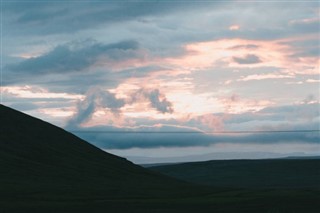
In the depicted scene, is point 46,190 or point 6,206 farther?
point 46,190

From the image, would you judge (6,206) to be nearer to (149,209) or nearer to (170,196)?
(149,209)

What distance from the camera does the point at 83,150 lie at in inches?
5556

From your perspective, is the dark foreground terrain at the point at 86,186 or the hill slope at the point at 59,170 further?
the hill slope at the point at 59,170

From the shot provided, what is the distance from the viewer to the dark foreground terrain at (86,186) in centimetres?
7019

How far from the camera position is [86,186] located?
97.1 m

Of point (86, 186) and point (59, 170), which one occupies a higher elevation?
point (59, 170)

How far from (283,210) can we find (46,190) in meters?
35.2

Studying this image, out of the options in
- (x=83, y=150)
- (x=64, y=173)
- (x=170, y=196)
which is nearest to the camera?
(x=170, y=196)

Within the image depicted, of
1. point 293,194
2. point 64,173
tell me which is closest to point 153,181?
point 64,173

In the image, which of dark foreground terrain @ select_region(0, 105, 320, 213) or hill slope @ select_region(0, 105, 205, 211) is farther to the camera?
hill slope @ select_region(0, 105, 205, 211)

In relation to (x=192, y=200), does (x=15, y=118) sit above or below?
above

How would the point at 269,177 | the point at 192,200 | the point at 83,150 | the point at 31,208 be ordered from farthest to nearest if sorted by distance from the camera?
the point at 269,177 < the point at 83,150 < the point at 192,200 < the point at 31,208

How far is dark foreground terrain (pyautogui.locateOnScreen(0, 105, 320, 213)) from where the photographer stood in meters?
70.2

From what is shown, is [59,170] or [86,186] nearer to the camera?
[86,186]
